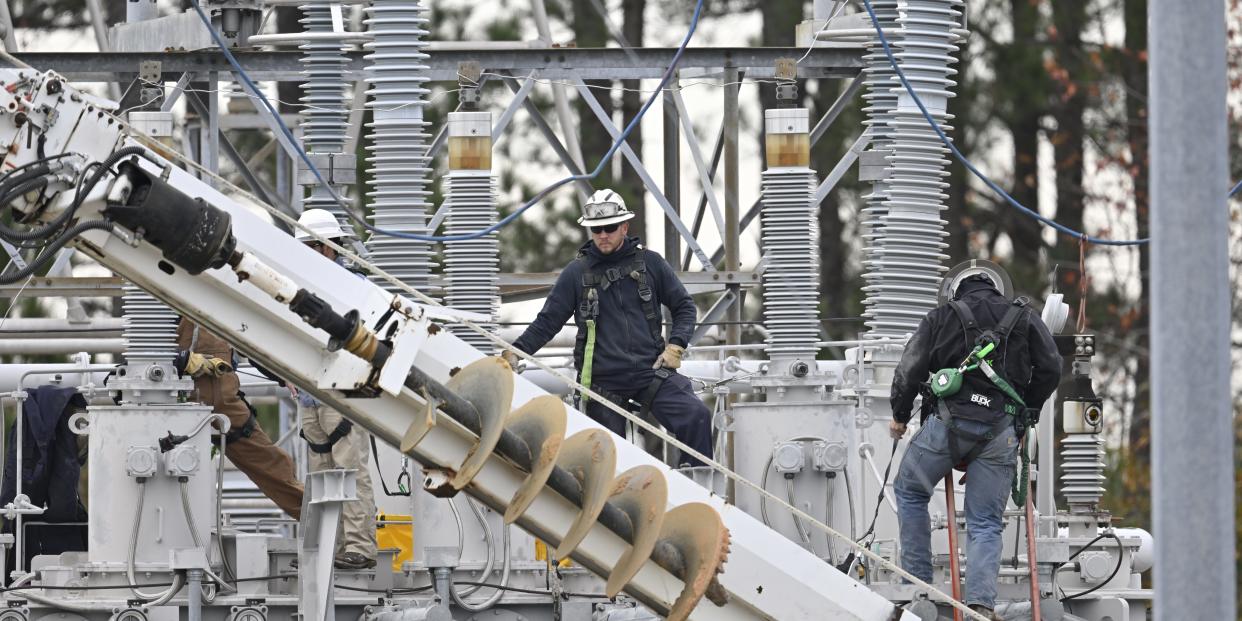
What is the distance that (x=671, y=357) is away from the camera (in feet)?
41.0

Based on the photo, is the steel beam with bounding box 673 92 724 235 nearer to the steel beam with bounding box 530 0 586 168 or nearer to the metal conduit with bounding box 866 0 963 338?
the steel beam with bounding box 530 0 586 168

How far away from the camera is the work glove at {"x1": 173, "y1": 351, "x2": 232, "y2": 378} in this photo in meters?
12.6

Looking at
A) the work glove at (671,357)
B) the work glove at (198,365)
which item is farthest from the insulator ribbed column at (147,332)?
the work glove at (671,357)

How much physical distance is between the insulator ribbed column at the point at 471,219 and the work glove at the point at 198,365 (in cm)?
131

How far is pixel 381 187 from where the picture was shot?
504 inches

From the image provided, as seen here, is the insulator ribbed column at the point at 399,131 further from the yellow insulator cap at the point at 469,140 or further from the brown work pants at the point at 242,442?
the brown work pants at the point at 242,442

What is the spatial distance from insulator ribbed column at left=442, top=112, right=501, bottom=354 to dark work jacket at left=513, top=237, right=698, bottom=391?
1.14 feet

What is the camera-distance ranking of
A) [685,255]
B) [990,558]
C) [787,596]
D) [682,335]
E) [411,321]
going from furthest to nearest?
[685,255] < [682,335] < [990,558] < [787,596] < [411,321]

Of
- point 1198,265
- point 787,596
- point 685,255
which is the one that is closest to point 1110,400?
point 685,255

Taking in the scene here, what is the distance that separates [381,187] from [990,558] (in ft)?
12.8

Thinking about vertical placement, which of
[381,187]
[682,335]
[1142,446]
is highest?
[381,187]

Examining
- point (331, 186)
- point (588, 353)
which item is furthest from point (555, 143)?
point (588, 353)

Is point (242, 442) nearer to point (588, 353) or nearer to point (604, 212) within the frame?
point (588, 353)

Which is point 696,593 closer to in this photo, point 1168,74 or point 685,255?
point 1168,74
